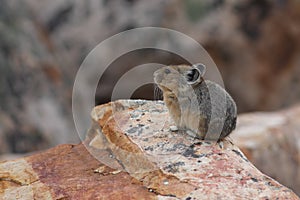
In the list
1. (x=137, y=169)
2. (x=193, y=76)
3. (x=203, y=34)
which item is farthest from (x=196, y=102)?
(x=203, y=34)

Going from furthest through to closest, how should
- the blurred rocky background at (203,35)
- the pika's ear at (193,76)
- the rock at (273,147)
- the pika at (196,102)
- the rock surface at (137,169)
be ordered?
the blurred rocky background at (203,35)
the rock at (273,147)
the pika's ear at (193,76)
the pika at (196,102)
the rock surface at (137,169)

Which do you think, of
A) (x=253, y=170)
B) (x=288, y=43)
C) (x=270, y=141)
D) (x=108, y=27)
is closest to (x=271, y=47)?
(x=288, y=43)

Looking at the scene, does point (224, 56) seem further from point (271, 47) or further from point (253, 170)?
point (253, 170)

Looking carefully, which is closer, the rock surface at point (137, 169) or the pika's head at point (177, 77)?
the rock surface at point (137, 169)

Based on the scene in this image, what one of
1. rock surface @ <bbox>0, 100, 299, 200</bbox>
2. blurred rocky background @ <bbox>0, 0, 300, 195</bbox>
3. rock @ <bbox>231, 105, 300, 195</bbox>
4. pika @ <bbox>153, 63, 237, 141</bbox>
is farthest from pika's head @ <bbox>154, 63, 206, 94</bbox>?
blurred rocky background @ <bbox>0, 0, 300, 195</bbox>

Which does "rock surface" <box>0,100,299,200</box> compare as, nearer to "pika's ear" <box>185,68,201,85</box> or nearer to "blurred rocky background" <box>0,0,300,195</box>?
"pika's ear" <box>185,68,201,85</box>

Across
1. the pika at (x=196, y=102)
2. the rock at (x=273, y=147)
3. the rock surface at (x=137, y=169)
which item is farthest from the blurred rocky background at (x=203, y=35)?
the pika at (x=196, y=102)

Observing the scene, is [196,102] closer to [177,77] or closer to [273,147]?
[177,77]

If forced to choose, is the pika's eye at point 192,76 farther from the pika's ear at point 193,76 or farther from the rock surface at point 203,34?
the rock surface at point 203,34
